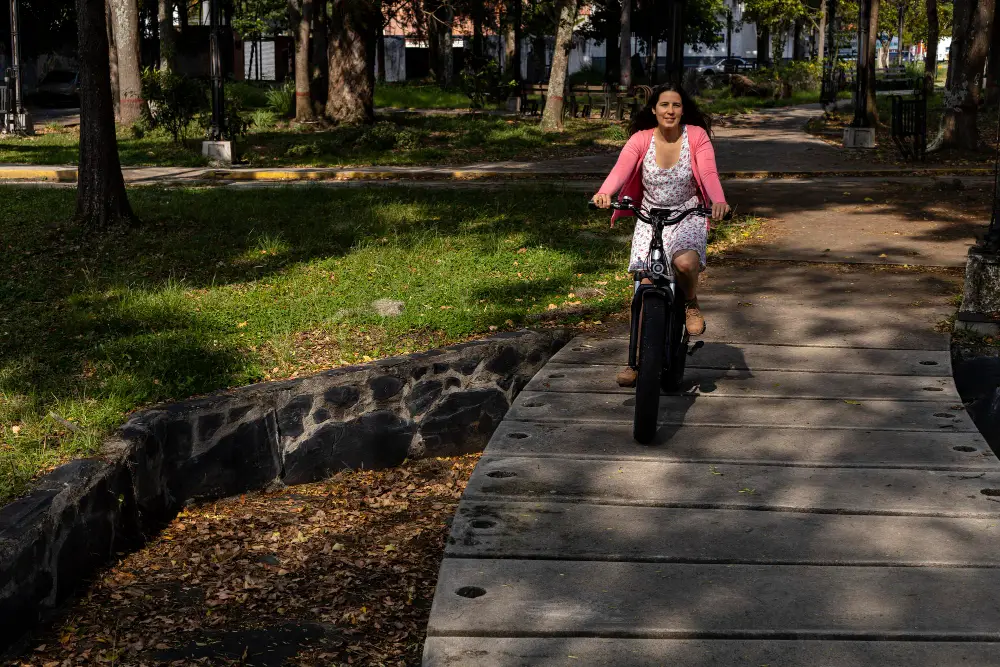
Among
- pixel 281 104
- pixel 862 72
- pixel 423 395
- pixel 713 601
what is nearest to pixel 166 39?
pixel 281 104

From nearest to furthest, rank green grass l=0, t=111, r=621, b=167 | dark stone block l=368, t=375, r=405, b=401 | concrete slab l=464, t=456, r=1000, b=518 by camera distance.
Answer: concrete slab l=464, t=456, r=1000, b=518 → dark stone block l=368, t=375, r=405, b=401 → green grass l=0, t=111, r=621, b=167

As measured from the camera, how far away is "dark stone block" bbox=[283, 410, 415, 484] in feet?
20.7

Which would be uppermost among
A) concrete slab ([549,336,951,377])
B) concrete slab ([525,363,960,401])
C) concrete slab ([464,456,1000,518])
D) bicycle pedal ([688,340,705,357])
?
bicycle pedal ([688,340,705,357])

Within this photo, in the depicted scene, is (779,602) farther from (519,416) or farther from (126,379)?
(126,379)

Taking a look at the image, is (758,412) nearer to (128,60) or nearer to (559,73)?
(559,73)

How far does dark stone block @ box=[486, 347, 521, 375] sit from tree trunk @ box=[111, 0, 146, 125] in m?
21.7

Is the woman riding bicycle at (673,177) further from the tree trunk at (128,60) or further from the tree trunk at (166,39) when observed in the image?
the tree trunk at (166,39)

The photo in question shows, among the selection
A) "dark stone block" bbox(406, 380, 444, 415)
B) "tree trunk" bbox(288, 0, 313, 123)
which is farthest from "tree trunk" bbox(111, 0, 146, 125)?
"dark stone block" bbox(406, 380, 444, 415)

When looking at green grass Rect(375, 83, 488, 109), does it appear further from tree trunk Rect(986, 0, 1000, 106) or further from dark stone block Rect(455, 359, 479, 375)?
dark stone block Rect(455, 359, 479, 375)

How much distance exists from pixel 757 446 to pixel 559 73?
2232 cm

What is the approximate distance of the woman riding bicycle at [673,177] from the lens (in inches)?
247

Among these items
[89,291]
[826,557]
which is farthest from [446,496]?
[89,291]

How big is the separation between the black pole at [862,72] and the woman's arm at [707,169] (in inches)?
687

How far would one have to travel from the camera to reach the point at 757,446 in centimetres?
573
